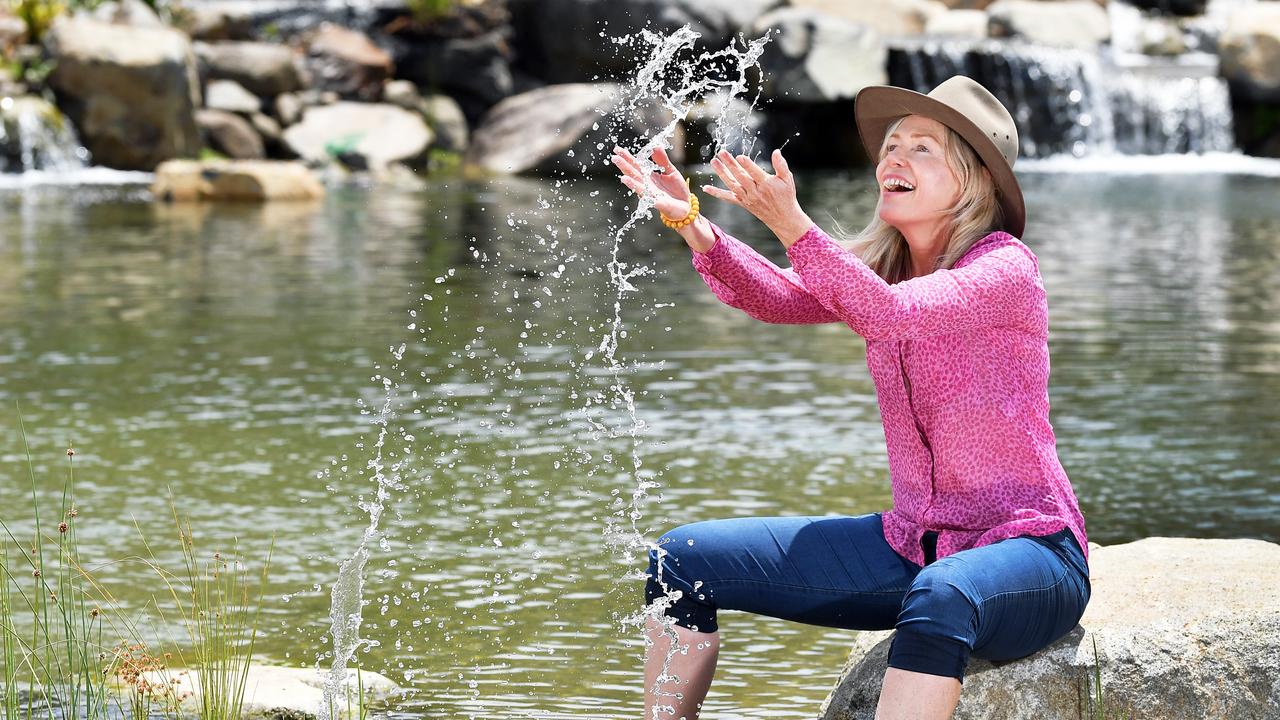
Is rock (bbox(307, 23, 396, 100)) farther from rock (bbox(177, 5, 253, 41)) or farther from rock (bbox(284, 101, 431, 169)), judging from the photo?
rock (bbox(177, 5, 253, 41))

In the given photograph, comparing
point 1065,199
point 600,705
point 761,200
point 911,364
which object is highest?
point 761,200

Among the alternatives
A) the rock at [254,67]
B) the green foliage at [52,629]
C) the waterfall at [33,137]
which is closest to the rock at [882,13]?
the rock at [254,67]

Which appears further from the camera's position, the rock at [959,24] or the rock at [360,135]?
the rock at [959,24]

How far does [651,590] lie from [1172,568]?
1.33 meters

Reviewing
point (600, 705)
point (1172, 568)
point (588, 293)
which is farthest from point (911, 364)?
point (588, 293)

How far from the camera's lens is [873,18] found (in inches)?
1467

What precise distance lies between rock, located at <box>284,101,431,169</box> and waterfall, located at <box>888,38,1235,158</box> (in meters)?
8.83

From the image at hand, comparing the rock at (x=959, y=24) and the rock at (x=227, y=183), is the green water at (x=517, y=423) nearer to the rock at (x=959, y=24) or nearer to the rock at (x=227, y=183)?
the rock at (x=227, y=183)

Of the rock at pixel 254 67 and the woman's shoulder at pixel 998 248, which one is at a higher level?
the woman's shoulder at pixel 998 248

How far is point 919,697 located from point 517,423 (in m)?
5.87

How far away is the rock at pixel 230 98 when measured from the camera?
3092 centimetres

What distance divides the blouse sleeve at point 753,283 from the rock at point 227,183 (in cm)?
2163

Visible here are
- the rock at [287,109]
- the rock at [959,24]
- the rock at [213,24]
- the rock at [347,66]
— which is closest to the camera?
the rock at [287,109]

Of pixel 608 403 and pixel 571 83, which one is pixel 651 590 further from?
pixel 571 83
